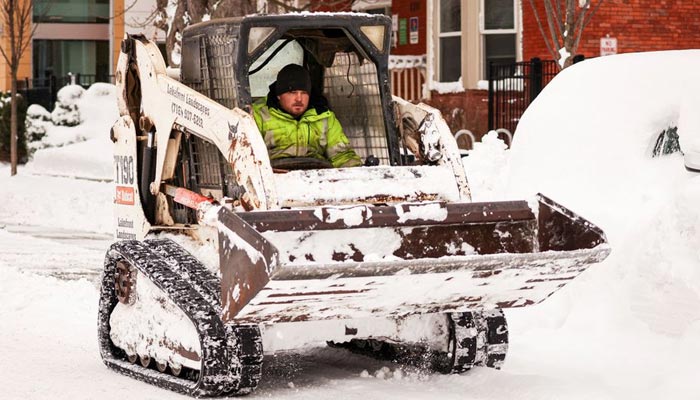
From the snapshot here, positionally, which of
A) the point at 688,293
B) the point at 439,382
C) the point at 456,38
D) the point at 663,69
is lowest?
the point at 439,382

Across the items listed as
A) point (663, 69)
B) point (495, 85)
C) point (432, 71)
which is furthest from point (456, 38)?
point (663, 69)

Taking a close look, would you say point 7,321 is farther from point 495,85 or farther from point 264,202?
point 495,85

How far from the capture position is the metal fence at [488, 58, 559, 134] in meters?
19.8

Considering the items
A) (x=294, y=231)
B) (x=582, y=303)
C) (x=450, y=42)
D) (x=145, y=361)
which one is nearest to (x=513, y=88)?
(x=450, y=42)

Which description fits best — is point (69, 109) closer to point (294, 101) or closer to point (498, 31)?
point (498, 31)

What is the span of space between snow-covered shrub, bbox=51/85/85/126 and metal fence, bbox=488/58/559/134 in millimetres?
12012

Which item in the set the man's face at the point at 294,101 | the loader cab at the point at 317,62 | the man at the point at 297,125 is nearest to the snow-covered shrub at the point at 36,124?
the loader cab at the point at 317,62

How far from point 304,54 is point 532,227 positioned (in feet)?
8.04

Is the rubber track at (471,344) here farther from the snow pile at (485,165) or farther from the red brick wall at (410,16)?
the red brick wall at (410,16)

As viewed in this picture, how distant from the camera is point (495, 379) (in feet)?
25.1

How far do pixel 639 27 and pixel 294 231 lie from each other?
16460 millimetres

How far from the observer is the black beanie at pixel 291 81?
26.4 feet

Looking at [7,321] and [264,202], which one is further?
[7,321]

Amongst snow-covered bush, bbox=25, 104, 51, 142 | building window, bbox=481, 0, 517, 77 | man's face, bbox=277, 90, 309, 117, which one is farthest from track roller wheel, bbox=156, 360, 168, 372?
snow-covered bush, bbox=25, 104, 51, 142
